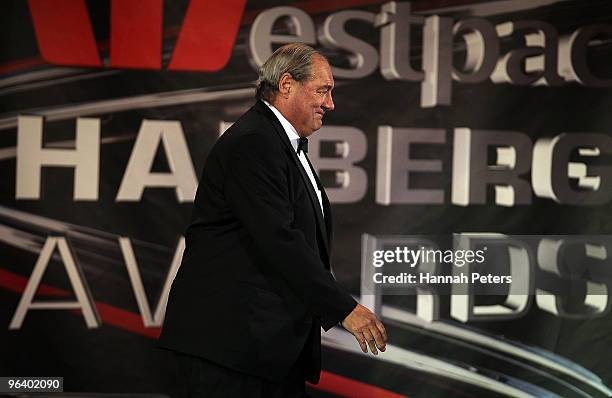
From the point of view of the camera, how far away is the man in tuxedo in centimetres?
196

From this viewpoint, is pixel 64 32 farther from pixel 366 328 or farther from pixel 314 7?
pixel 366 328

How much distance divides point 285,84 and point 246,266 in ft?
1.49

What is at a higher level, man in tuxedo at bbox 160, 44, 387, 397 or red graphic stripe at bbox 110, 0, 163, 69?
red graphic stripe at bbox 110, 0, 163, 69

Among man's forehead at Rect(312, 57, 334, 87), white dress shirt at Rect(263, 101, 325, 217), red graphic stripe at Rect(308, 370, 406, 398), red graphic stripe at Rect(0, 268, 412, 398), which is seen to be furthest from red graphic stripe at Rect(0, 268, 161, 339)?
man's forehead at Rect(312, 57, 334, 87)

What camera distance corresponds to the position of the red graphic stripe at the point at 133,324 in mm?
3339

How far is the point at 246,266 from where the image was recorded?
2.06m

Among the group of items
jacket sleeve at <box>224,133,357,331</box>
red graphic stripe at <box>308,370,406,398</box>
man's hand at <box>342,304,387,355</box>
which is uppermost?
jacket sleeve at <box>224,133,357,331</box>

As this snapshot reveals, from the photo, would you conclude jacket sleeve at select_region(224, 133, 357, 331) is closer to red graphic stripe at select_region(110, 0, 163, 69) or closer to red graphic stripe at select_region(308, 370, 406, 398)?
red graphic stripe at select_region(110, 0, 163, 69)

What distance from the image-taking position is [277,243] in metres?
1.95

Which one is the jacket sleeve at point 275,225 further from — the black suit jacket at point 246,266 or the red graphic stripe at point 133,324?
the red graphic stripe at point 133,324

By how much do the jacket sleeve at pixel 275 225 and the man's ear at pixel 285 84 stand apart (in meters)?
0.20

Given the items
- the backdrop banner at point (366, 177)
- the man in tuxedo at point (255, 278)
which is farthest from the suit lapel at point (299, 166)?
the backdrop banner at point (366, 177)

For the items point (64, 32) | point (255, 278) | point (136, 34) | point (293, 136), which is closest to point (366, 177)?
point (136, 34)

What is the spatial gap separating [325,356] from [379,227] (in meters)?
0.57
